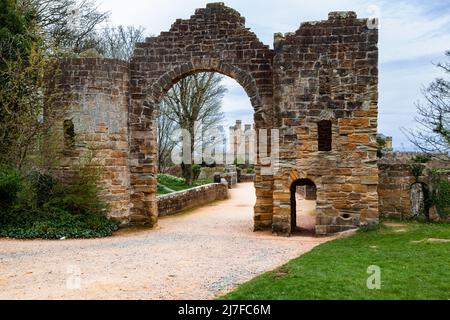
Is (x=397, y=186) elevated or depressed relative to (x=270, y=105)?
depressed

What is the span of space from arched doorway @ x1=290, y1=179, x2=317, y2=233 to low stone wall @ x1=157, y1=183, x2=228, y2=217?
4.09 metres

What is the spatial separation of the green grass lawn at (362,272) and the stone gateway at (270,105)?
2.19 meters

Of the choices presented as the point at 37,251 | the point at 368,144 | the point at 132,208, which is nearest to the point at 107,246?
the point at 37,251

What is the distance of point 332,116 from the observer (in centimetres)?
1384

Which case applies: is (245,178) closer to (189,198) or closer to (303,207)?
(189,198)

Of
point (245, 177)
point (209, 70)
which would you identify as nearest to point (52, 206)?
point (209, 70)

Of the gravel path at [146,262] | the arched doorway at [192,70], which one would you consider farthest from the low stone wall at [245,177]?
the arched doorway at [192,70]

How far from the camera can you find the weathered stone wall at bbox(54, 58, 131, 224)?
1466 cm

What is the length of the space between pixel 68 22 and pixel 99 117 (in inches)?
489

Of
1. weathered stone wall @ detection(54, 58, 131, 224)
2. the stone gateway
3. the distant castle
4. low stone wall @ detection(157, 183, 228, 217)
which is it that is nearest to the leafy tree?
weathered stone wall @ detection(54, 58, 131, 224)

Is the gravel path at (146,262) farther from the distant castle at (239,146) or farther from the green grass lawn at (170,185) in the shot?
the distant castle at (239,146)

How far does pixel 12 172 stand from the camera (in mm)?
13570

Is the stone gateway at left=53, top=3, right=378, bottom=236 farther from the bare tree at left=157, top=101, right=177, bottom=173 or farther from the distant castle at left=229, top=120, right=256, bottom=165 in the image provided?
the distant castle at left=229, top=120, right=256, bottom=165
